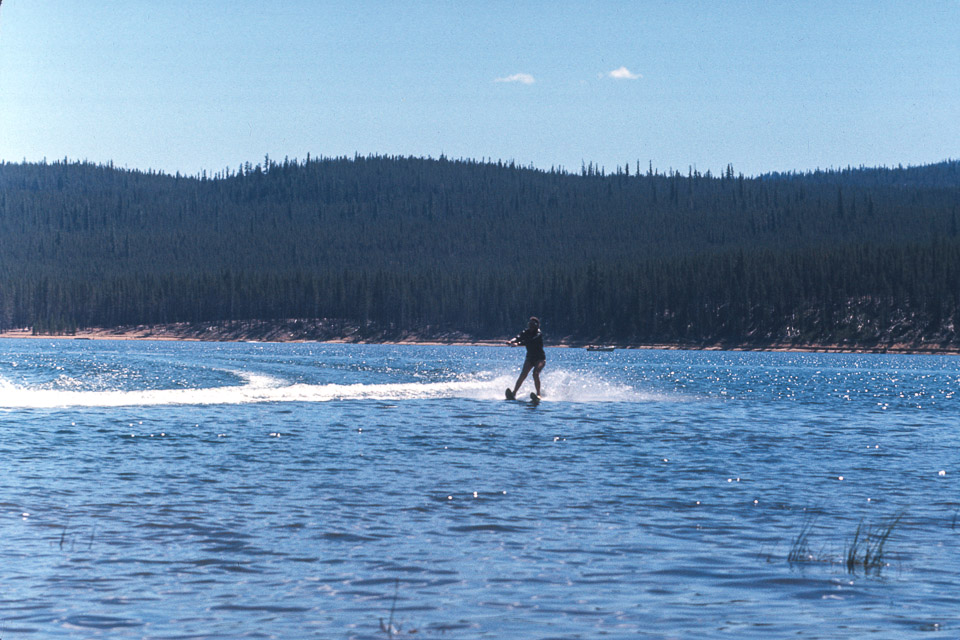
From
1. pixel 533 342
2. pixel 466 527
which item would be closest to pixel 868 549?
pixel 466 527

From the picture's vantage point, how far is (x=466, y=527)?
1475cm

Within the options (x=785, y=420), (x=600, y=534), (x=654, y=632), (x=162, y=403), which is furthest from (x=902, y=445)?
(x=162, y=403)

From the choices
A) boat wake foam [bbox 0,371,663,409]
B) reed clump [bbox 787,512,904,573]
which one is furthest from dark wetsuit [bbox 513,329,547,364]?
reed clump [bbox 787,512,904,573]

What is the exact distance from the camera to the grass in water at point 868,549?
1266cm

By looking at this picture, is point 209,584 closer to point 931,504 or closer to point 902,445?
point 931,504

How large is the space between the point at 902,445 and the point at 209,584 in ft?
65.7

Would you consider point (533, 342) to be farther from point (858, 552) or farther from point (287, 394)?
A: point (858, 552)

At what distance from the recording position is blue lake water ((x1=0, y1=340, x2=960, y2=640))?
1030 centimetres

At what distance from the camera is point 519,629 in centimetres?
983

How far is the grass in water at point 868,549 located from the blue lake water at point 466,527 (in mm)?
62

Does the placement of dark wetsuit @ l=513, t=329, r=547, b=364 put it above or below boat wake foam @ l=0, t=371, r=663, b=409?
above

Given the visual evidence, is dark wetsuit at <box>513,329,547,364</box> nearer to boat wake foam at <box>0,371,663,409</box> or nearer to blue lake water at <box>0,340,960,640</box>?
boat wake foam at <box>0,371,663,409</box>

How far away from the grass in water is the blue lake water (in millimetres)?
62

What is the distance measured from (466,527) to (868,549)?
4915 mm
